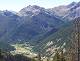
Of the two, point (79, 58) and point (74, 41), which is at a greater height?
point (74, 41)

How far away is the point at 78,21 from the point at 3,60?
144 metres

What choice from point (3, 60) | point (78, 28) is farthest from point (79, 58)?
point (3, 60)

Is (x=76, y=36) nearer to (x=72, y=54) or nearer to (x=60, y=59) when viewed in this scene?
(x=72, y=54)

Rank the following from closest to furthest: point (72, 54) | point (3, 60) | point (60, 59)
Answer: point (72, 54), point (60, 59), point (3, 60)

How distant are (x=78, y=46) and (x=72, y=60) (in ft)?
19.4

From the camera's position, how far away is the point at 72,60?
54.2 meters

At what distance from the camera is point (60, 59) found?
2394 inches

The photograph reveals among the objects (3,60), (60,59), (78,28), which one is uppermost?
(78,28)

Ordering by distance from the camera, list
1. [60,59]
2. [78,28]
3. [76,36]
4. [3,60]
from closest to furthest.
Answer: [78,28] → [76,36] → [60,59] → [3,60]

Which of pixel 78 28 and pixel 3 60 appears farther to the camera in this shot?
pixel 3 60

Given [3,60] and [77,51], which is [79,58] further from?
[3,60]

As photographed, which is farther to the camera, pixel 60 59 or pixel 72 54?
pixel 60 59

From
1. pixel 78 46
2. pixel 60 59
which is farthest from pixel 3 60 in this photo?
pixel 78 46

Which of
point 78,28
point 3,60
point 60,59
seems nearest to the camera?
point 78,28
